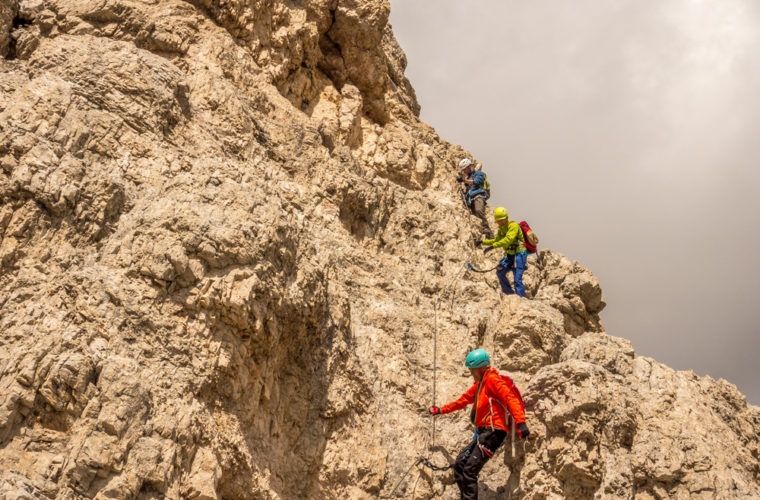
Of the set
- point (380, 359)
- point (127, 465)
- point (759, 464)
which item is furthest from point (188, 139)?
point (759, 464)

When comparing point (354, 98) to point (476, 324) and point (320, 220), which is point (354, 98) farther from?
point (476, 324)

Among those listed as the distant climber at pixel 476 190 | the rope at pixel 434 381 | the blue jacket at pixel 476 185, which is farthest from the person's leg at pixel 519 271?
the blue jacket at pixel 476 185

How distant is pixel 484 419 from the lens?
9.19 meters

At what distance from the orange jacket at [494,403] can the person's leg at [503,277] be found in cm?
474

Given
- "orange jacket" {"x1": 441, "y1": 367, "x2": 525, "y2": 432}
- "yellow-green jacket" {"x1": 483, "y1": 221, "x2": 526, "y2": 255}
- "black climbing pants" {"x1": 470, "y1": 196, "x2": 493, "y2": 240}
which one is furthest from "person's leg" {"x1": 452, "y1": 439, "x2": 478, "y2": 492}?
"black climbing pants" {"x1": 470, "y1": 196, "x2": 493, "y2": 240}

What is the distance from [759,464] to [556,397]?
337 centimetres

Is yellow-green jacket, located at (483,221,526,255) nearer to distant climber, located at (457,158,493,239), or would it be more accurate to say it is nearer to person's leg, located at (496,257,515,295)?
person's leg, located at (496,257,515,295)

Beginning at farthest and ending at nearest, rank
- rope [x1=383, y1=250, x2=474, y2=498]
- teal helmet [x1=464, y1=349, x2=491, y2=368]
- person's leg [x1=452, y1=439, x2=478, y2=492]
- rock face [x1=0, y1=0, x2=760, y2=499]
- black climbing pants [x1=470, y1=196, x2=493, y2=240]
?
black climbing pants [x1=470, y1=196, x2=493, y2=240] < teal helmet [x1=464, y1=349, x2=491, y2=368] < rope [x1=383, y1=250, x2=474, y2=498] < person's leg [x1=452, y1=439, x2=478, y2=492] < rock face [x1=0, y1=0, x2=760, y2=499]

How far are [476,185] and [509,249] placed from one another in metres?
2.48

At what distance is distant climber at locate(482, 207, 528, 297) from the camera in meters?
14.1

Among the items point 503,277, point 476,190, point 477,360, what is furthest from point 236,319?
point 476,190

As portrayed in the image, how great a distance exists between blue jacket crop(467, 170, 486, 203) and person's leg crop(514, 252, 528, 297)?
2.33m

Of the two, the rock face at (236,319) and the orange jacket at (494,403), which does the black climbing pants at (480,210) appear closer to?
the rock face at (236,319)

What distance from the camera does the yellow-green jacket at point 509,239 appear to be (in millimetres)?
14086
